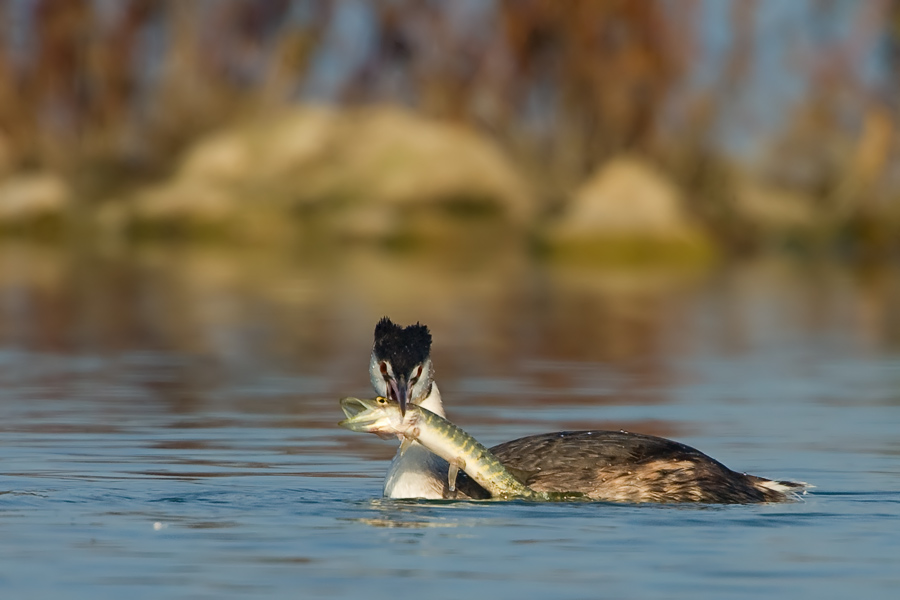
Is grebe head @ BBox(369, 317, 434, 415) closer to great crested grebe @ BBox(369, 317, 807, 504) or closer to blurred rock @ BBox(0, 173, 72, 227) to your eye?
great crested grebe @ BBox(369, 317, 807, 504)

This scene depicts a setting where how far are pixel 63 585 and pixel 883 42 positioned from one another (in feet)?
143

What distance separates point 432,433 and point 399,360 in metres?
0.39

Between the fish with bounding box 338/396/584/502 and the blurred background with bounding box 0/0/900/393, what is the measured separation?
17.8 metres

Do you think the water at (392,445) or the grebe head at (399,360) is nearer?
the water at (392,445)

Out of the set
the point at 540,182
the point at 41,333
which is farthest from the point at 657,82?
the point at 41,333

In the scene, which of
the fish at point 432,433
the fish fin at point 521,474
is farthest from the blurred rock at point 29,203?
the fish at point 432,433

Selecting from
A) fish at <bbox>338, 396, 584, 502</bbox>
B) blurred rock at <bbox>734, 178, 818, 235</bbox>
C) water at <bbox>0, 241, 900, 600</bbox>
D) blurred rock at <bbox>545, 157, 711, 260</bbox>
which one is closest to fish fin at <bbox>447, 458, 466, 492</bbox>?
fish at <bbox>338, 396, 584, 502</bbox>

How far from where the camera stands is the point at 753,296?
85.4 feet

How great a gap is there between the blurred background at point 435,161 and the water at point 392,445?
4773 millimetres

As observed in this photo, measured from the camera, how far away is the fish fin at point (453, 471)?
28.1 feet

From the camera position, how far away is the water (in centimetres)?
720

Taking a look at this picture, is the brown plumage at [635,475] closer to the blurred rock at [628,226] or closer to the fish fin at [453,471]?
the fish fin at [453,471]

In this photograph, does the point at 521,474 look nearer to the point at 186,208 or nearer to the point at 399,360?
the point at 399,360

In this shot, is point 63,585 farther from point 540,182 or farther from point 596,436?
point 540,182
